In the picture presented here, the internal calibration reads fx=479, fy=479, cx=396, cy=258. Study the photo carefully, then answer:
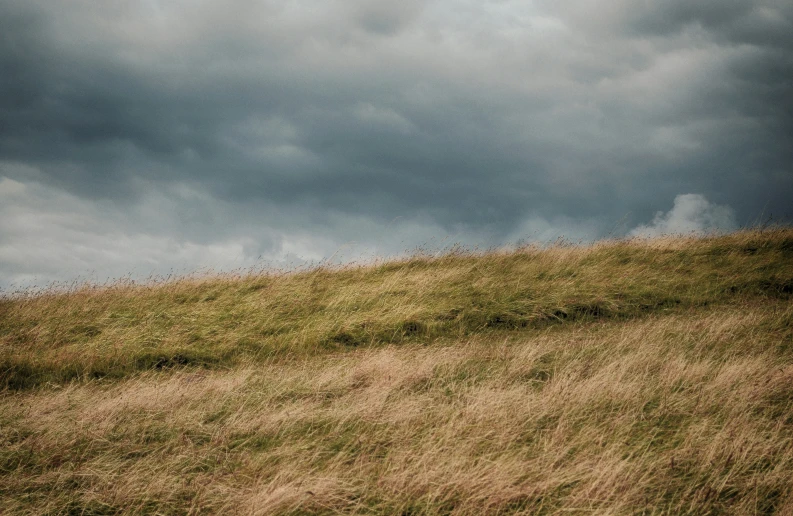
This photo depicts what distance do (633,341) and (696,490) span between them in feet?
14.7

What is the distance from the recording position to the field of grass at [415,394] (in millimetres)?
4402

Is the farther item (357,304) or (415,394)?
(357,304)

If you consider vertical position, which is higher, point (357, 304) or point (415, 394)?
point (357, 304)

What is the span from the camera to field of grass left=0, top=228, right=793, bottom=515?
440cm

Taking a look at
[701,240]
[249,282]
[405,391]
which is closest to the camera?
[405,391]

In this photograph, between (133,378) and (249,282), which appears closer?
(133,378)

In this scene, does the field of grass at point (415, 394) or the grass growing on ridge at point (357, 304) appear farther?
the grass growing on ridge at point (357, 304)

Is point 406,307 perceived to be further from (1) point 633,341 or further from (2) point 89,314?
(2) point 89,314

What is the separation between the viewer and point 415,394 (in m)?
6.55

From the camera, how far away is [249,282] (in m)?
13.8

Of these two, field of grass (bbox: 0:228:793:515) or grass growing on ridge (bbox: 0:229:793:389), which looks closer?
field of grass (bbox: 0:228:793:515)

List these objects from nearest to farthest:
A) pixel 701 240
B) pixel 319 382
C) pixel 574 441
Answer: pixel 574 441 → pixel 319 382 → pixel 701 240

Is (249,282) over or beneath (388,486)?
over

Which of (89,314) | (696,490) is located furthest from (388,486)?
(89,314)
